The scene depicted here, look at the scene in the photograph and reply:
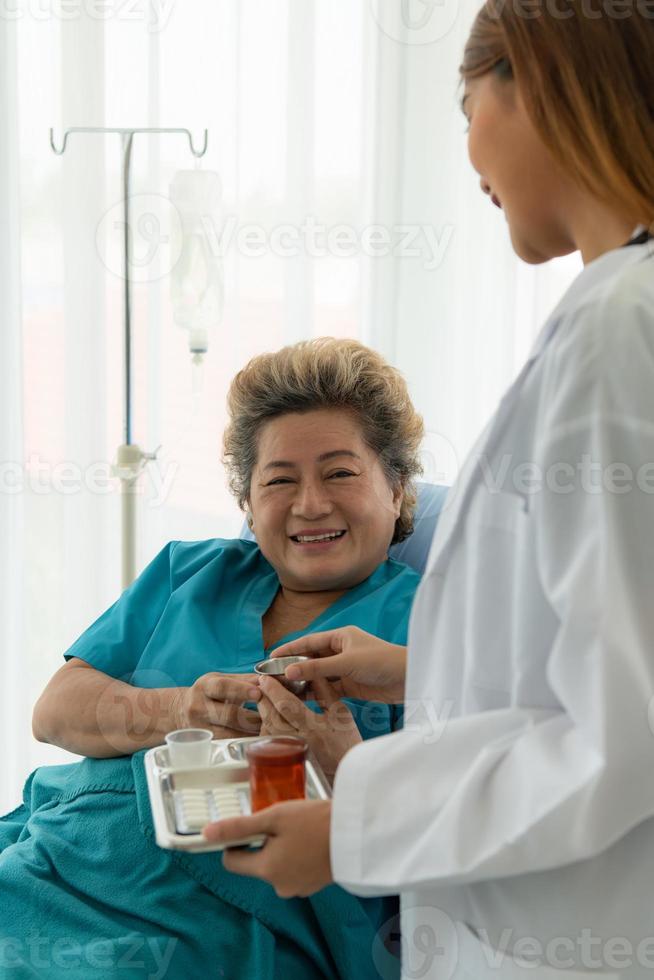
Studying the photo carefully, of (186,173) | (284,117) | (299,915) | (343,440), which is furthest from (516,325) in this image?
(299,915)

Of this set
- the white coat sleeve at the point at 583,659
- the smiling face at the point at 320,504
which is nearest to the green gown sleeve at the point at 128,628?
the smiling face at the point at 320,504

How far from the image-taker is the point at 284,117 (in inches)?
106

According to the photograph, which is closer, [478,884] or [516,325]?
[478,884]

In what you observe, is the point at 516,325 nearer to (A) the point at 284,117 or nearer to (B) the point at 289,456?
(A) the point at 284,117

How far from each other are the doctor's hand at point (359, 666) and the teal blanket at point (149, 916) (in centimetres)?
27

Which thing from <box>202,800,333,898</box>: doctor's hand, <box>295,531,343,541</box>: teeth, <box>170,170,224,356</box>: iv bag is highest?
<box>170,170,224,356</box>: iv bag

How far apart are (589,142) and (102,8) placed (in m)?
1.89

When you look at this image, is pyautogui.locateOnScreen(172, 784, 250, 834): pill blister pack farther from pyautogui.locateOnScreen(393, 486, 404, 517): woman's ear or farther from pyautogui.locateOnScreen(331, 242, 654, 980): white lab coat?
pyautogui.locateOnScreen(393, 486, 404, 517): woman's ear

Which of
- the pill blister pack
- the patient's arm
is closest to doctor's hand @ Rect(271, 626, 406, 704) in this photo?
the patient's arm

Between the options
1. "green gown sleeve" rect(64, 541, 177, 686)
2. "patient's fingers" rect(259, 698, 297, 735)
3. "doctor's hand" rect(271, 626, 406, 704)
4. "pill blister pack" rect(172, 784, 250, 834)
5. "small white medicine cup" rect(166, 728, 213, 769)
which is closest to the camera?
"pill blister pack" rect(172, 784, 250, 834)

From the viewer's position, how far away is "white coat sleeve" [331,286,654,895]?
2.78 feet

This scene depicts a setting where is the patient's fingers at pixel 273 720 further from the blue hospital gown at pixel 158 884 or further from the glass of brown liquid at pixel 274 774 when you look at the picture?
the glass of brown liquid at pixel 274 774

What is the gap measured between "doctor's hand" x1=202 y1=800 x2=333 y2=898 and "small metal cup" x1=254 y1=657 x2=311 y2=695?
0.47 metres

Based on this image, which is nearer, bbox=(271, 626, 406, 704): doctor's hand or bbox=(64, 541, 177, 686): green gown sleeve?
bbox=(271, 626, 406, 704): doctor's hand
